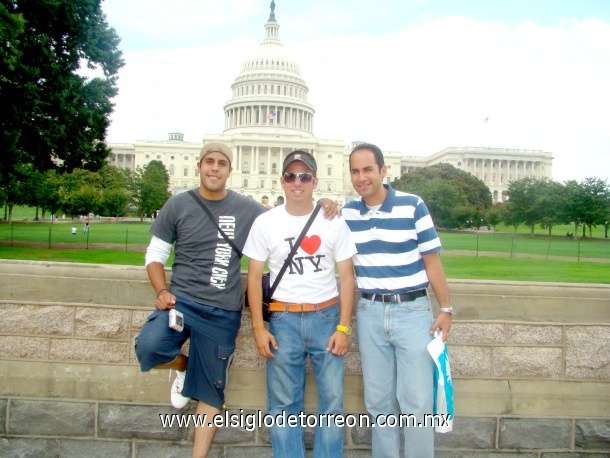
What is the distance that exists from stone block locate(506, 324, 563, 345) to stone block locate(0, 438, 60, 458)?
10.1 ft

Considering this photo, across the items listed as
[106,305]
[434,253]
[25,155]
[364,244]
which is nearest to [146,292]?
[106,305]

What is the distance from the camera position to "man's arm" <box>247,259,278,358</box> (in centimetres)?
318

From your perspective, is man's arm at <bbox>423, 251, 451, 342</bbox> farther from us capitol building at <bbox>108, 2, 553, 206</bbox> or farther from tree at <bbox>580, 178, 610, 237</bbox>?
us capitol building at <bbox>108, 2, 553, 206</bbox>

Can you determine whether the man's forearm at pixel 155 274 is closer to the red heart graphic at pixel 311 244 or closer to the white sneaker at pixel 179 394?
the white sneaker at pixel 179 394

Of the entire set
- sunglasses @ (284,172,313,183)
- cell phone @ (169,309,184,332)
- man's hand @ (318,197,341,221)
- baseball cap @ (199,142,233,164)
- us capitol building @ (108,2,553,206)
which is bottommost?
cell phone @ (169,309,184,332)

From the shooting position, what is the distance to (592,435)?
12.4ft

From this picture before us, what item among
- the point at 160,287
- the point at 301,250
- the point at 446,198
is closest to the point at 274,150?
the point at 446,198

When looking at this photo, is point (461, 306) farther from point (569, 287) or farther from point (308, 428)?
point (308, 428)

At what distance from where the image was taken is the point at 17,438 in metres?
3.73

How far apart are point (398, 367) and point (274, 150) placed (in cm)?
8603

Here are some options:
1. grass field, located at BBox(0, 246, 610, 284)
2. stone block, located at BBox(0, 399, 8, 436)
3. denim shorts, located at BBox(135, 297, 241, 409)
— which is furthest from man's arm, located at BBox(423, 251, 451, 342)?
grass field, located at BBox(0, 246, 610, 284)

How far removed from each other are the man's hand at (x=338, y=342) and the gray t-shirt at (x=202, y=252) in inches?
24.3

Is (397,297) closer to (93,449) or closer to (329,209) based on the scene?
(329,209)

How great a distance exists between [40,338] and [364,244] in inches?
89.3
